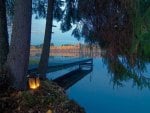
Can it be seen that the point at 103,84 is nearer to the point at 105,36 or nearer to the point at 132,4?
the point at 105,36

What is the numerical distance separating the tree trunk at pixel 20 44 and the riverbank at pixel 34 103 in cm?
46

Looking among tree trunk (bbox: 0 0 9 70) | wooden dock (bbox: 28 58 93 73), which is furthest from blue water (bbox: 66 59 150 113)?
wooden dock (bbox: 28 58 93 73)

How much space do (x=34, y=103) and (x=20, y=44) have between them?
1.52 metres

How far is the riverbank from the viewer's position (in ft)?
24.1

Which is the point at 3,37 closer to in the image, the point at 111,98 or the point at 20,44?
the point at 20,44

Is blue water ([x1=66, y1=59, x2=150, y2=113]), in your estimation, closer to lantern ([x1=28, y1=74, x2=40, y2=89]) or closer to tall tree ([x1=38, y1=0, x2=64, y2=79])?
tall tree ([x1=38, y1=0, x2=64, y2=79])

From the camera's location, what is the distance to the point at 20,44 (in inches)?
335

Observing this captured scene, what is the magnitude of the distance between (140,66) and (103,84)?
12.7ft

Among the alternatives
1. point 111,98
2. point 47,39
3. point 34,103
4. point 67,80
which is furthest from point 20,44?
point 67,80

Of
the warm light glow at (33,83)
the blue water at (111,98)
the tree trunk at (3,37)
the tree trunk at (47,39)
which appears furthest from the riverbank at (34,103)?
the blue water at (111,98)

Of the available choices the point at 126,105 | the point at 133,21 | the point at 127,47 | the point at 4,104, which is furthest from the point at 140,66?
the point at 4,104

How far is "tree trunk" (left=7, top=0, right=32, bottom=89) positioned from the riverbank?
1.52 feet

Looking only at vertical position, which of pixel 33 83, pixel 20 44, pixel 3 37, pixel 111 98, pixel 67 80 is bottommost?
pixel 67 80

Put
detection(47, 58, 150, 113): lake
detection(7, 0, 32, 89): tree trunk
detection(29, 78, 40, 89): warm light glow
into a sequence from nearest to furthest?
detection(7, 0, 32, 89): tree trunk
detection(29, 78, 40, 89): warm light glow
detection(47, 58, 150, 113): lake
